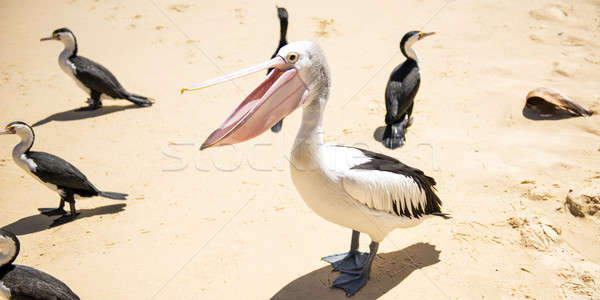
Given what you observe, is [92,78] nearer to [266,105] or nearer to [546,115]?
[266,105]

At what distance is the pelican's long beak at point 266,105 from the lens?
281 cm

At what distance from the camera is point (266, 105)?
2.88 m

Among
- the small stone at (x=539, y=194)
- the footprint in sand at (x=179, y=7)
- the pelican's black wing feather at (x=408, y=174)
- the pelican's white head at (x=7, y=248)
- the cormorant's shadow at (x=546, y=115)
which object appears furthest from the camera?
the footprint in sand at (x=179, y=7)

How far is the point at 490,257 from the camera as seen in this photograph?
12.0 feet

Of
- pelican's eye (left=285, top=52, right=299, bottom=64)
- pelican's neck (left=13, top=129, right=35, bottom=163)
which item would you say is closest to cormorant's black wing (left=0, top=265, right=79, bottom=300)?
pelican's neck (left=13, top=129, right=35, bottom=163)

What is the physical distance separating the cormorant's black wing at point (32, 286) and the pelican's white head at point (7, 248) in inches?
2.6

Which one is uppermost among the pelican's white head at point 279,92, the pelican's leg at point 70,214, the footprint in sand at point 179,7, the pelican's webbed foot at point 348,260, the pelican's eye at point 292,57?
the footprint in sand at point 179,7

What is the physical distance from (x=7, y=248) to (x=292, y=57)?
254cm

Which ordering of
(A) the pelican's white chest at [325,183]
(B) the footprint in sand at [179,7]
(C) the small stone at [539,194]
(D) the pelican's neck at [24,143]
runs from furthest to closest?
1. (B) the footprint in sand at [179,7]
2. (D) the pelican's neck at [24,143]
3. (C) the small stone at [539,194]
4. (A) the pelican's white chest at [325,183]

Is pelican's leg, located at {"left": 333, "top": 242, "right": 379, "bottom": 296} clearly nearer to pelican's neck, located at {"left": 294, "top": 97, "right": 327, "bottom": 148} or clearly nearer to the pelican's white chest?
the pelican's white chest

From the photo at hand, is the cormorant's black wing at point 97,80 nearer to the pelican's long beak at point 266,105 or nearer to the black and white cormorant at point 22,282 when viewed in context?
the black and white cormorant at point 22,282

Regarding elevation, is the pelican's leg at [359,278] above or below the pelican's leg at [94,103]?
below

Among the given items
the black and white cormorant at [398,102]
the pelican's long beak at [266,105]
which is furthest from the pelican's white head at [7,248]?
the black and white cormorant at [398,102]

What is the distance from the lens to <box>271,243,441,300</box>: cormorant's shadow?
339cm
